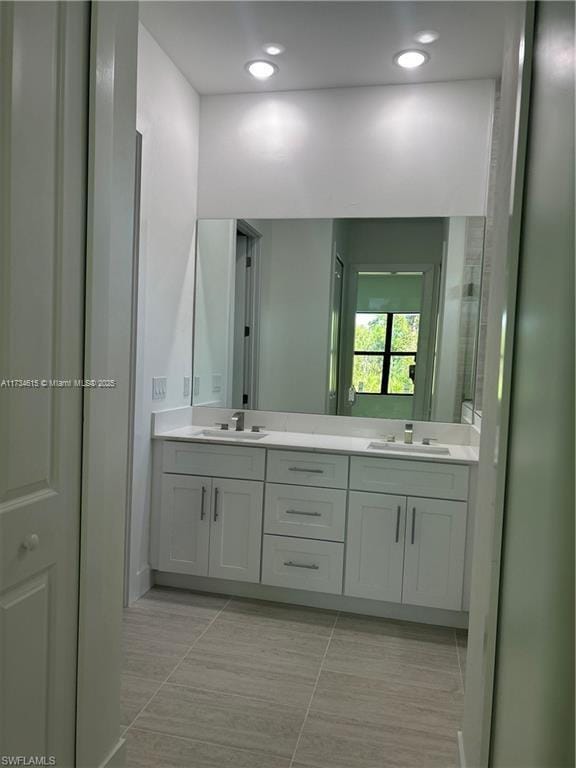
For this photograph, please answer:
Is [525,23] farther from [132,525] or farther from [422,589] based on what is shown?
[132,525]

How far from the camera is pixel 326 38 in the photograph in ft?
8.33

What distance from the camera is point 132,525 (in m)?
2.72

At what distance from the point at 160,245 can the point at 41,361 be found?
1797 mm

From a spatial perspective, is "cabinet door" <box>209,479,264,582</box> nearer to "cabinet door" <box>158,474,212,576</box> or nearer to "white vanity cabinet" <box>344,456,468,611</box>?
"cabinet door" <box>158,474,212,576</box>

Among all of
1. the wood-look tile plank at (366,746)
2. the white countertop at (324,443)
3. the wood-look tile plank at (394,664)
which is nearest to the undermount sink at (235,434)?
the white countertop at (324,443)

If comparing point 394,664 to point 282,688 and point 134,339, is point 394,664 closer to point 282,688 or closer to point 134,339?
point 282,688

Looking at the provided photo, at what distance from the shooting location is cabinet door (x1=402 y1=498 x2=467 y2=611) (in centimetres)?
257

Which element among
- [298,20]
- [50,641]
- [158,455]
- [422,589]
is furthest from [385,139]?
[50,641]

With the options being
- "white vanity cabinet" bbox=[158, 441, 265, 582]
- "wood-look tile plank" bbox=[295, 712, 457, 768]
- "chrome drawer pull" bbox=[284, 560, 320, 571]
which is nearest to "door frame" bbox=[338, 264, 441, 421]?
"white vanity cabinet" bbox=[158, 441, 265, 582]

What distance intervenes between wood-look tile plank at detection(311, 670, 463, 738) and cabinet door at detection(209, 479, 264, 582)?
757mm

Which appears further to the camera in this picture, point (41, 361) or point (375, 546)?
point (375, 546)

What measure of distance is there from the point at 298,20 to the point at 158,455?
7.30 feet

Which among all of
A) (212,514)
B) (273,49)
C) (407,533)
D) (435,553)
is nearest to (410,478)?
(407,533)

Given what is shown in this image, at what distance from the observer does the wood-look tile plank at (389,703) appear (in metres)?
1.91
